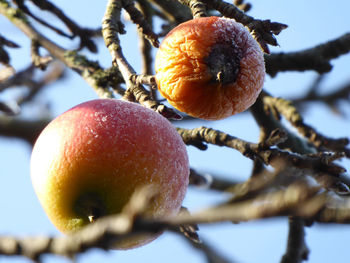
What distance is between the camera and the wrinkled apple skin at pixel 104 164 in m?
1.61

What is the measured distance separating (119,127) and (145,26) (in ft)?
2.43

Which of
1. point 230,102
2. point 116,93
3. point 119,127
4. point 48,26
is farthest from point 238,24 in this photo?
point 48,26

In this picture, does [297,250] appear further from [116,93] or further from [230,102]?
[116,93]

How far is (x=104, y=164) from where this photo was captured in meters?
1.60

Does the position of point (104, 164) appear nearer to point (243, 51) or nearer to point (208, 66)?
point (208, 66)

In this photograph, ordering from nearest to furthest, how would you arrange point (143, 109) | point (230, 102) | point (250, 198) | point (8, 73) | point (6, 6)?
point (250, 198), point (143, 109), point (230, 102), point (8, 73), point (6, 6)

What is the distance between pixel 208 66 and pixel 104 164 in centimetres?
59

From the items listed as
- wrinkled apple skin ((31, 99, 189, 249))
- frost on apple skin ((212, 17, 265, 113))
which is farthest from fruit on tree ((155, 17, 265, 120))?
wrinkled apple skin ((31, 99, 189, 249))

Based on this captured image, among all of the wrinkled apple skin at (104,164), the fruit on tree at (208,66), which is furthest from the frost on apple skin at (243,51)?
the wrinkled apple skin at (104,164)

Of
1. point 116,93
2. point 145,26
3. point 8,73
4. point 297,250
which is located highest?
point 145,26

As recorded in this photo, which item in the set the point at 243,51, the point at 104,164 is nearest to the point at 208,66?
the point at 243,51

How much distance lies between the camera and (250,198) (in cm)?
94

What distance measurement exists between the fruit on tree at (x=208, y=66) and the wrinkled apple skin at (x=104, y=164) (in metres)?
0.18

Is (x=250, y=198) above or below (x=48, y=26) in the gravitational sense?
above
